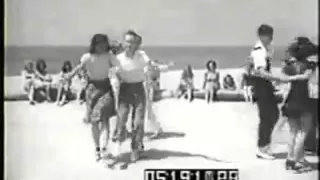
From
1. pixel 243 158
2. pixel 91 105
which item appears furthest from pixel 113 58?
pixel 243 158

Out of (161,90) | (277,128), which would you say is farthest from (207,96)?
(277,128)

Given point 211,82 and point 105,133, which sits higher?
point 211,82

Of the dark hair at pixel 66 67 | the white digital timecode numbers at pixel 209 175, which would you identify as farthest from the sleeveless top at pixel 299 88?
the dark hair at pixel 66 67

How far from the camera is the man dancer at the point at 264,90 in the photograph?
64.6 inches

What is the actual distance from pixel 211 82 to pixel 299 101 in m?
0.31

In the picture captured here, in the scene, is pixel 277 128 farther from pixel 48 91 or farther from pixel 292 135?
pixel 48 91

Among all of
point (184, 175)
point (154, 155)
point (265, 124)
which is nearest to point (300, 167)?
point (265, 124)

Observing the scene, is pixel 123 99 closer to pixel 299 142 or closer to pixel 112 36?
pixel 112 36

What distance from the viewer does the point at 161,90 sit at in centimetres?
163

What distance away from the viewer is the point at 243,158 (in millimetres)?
1648

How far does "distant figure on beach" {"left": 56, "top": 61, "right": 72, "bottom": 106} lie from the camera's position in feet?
5.29

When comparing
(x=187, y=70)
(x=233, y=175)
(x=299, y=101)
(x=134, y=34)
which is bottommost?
(x=233, y=175)

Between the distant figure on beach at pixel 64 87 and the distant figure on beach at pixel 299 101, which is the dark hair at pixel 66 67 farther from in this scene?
the distant figure on beach at pixel 299 101

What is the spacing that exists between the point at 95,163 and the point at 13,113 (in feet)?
1.04
